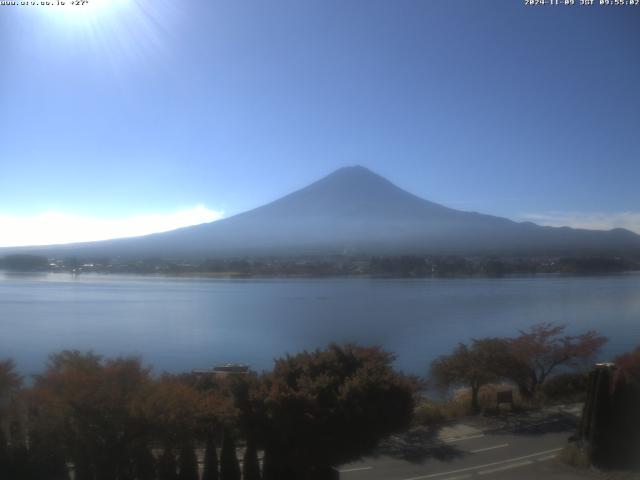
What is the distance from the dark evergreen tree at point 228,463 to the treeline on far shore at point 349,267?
85.3 feet

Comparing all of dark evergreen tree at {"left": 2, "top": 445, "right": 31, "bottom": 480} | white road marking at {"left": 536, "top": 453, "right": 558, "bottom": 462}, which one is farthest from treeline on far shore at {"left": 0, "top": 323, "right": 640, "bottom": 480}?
white road marking at {"left": 536, "top": 453, "right": 558, "bottom": 462}

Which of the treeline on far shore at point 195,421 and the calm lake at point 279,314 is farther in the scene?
the calm lake at point 279,314

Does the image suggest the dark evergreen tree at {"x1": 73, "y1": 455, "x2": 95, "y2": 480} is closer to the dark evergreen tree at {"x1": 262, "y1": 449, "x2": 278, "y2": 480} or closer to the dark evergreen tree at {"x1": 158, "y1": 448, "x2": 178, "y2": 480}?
the dark evergreen tree at {"x1": 158, "y1": 448, "x2": 178, "y2": 480}

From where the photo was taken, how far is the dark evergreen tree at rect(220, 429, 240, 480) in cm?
582

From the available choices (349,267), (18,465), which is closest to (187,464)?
(18,465)

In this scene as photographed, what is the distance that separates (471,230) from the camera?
55688 millimetres

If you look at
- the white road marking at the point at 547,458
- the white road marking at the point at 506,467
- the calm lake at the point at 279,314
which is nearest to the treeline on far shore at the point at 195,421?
the white road marking at the point at 547,458

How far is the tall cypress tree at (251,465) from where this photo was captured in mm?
5898

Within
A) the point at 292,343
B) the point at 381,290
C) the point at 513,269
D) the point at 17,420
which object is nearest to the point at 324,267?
Answer: the point at 381,290

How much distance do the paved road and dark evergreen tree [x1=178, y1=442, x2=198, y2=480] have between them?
1.88 metres

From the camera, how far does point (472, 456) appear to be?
776 centimetres

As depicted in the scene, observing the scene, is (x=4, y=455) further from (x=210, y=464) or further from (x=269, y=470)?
(x=269, y=470)

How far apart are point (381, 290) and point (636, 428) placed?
22.6 metres

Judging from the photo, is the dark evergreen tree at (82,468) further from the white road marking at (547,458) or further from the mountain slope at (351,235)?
the mountain slope at (351,235)
